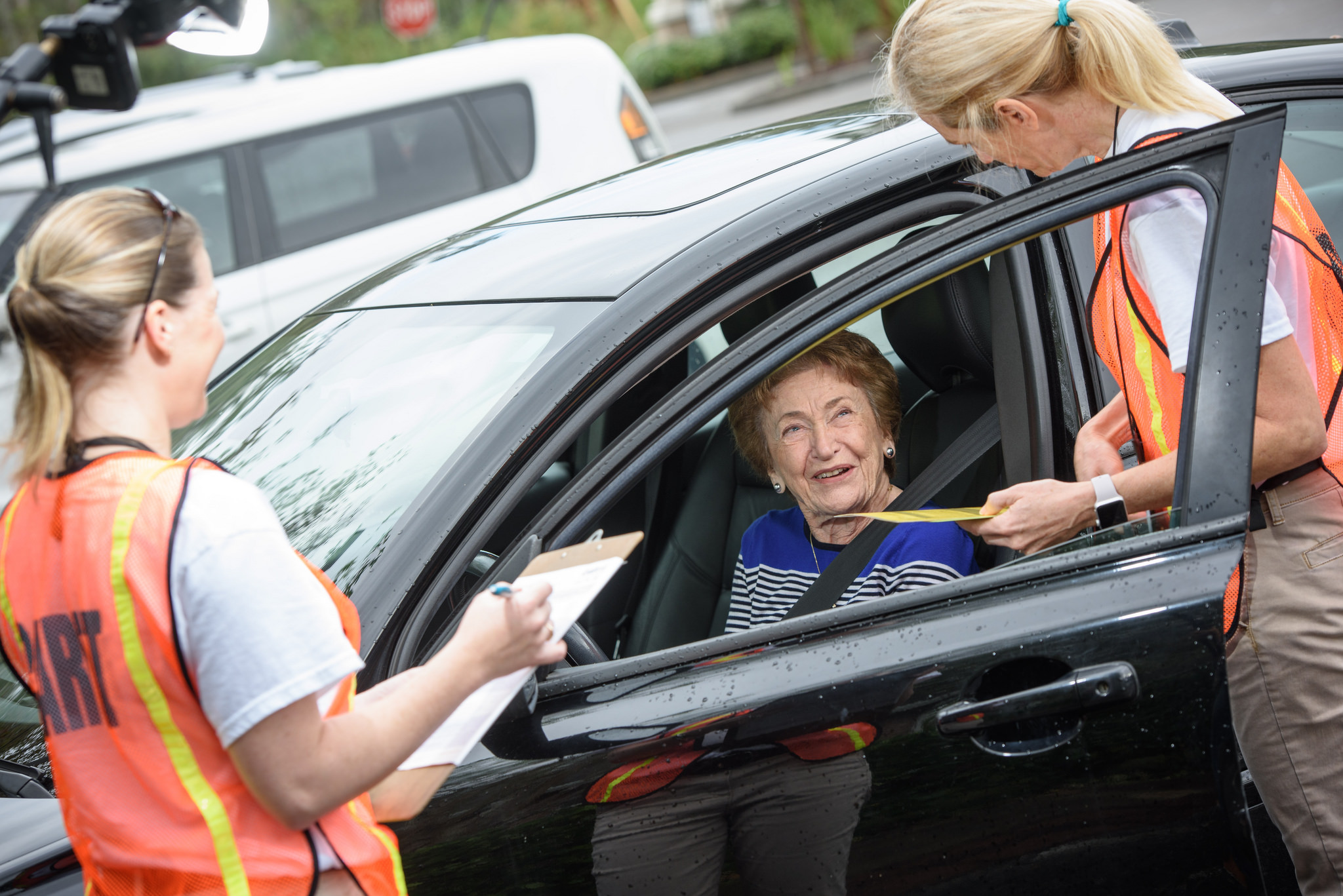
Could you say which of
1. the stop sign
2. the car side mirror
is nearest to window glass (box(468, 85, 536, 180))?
the car side mirror

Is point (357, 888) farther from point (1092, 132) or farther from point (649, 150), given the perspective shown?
point (649, 150)

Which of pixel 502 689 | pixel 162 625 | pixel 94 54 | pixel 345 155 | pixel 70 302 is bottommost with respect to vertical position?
pixel 502 689

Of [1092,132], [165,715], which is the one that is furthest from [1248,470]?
[165,715]

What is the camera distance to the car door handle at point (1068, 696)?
1405 millimetres

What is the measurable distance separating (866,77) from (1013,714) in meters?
14.8

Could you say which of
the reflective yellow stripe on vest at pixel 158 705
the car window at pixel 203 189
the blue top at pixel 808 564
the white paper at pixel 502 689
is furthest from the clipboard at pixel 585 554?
the car window at pixel 203 189

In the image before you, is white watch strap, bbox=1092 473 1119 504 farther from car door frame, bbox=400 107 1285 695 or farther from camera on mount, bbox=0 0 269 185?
camera on mount, bbox=0 0 269 185

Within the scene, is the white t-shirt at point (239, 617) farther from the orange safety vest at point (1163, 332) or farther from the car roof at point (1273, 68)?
the car roof at point (1273, 68)

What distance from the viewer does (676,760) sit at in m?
1.41

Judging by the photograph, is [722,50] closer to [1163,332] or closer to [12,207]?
[12,207]

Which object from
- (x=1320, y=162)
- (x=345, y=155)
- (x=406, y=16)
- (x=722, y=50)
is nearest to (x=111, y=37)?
(x=345, y=155)

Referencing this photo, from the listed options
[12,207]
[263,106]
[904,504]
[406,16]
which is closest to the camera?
[904,504]

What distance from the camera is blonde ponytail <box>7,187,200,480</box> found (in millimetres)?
1016

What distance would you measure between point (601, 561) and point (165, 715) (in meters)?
0.42
